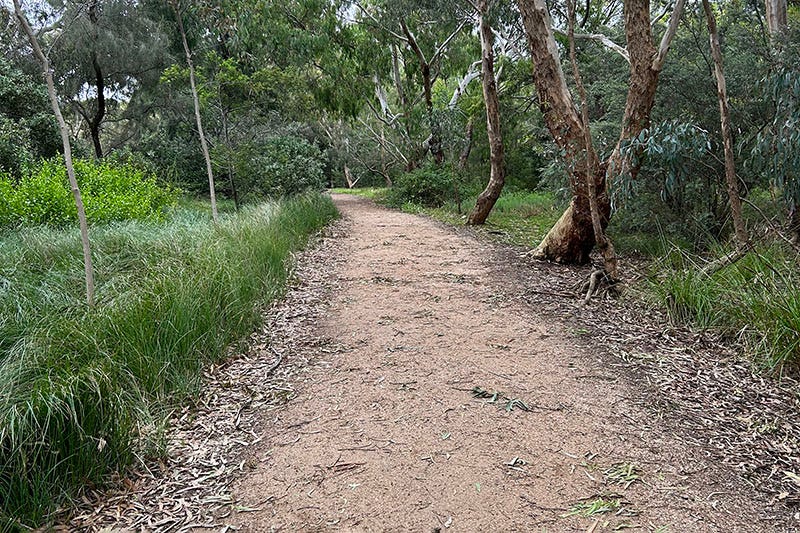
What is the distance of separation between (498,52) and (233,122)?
7.57m

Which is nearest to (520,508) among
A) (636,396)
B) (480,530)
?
(480,530)

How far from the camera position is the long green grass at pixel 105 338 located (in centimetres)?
247

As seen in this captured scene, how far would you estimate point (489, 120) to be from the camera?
1103cm

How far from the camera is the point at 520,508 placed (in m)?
2.43

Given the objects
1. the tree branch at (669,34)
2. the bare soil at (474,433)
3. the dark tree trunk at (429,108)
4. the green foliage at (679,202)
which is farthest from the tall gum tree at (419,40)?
the bare soil at (474,433)

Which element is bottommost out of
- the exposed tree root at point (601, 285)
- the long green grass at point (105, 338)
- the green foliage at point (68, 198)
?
the exposed tree root at point (601, 285)

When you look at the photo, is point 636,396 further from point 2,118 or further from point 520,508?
point 2,118

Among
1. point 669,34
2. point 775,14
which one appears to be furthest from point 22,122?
point 775,14

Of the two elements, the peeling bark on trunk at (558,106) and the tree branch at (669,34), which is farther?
the peeling bark on trunk at (558,106)

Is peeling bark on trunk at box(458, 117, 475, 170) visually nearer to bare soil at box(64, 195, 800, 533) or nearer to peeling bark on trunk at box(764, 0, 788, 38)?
peeling bark on trunk at box(764, 0, 788, 38)

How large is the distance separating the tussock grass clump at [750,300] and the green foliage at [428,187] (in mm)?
11058

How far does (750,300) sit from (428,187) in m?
12.9

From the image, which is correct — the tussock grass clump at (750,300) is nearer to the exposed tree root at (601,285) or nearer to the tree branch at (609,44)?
the exposed tree root at (601,285)

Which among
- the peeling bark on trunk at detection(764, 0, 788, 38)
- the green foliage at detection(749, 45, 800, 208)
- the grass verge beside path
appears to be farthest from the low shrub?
the green foliage at detection(749, 45, 800, 208)
